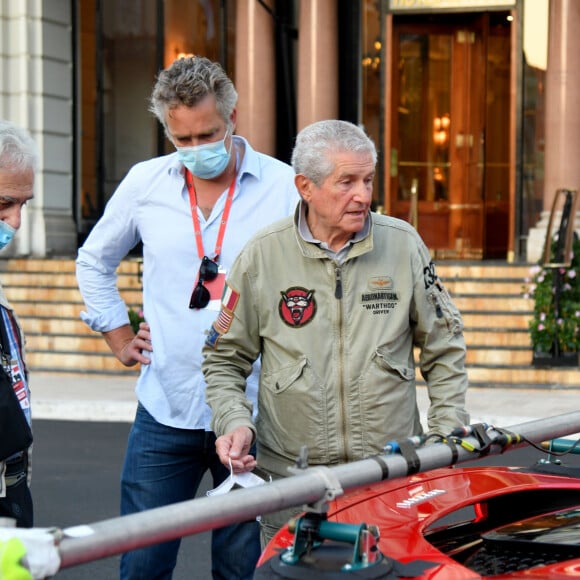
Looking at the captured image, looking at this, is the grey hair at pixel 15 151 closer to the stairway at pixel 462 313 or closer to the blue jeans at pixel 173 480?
the blue jeans at pixel 173 480

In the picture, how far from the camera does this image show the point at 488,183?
18.6m

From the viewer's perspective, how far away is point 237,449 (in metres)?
3.40

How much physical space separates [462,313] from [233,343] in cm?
1102

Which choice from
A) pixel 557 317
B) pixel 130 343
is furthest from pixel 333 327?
pixel 557 317

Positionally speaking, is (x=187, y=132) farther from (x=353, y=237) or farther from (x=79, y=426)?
(x=79, y=426)

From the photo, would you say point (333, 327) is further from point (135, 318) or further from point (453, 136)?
point (453, 136)

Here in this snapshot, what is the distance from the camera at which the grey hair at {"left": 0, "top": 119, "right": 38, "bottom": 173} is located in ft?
10.4

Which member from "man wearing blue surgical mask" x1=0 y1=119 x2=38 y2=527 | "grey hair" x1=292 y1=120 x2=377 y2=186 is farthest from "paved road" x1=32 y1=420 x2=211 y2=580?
"grey hair" x1=292 y1=120 x2=377 y2=186

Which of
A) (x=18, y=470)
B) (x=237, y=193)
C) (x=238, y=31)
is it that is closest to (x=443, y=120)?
(x=238, y=31)

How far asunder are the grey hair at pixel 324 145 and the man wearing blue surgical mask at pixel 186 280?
0.53 metres

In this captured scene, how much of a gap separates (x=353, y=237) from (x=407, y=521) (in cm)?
106

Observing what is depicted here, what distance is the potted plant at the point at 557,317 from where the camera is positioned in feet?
43.4

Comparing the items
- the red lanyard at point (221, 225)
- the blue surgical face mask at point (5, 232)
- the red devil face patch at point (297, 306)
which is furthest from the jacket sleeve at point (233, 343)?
the blue surgical face mask at point (5, 232)

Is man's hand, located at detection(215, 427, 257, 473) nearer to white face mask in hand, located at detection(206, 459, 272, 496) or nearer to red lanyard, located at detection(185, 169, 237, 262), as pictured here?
white face mask in hand, located at detection(206, 459, 272, 496)
